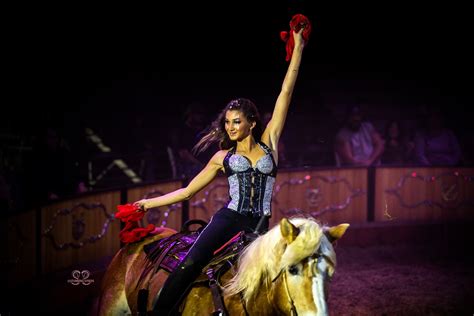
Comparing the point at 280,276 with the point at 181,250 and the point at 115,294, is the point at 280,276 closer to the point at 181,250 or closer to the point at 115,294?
the point at 181,250

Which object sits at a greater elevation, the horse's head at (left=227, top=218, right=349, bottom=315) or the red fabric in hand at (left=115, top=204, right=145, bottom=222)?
the red fabric in hand at (left=115, top=204, right=145, bottom=222)

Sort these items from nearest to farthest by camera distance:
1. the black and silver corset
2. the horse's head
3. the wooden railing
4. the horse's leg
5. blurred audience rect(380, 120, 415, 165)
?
the horse's head, the black and silver corset, the horse's leg, the wooden railing, blurred audience rect(380, 120, 415, 165)

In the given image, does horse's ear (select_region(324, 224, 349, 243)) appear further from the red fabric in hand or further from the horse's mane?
the red fabric in hand

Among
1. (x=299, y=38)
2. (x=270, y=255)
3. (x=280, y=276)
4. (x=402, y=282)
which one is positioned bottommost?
(x=402, y=282)

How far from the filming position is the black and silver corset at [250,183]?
359cm

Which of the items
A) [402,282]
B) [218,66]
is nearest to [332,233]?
[402,282]

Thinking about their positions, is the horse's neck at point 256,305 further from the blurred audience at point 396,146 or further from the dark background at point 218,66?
the blurred audience at point 396,146

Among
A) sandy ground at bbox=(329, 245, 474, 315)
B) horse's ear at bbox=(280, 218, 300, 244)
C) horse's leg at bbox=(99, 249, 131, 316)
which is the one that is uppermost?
horse's ear at bbox=(280, 218, 300, 244)

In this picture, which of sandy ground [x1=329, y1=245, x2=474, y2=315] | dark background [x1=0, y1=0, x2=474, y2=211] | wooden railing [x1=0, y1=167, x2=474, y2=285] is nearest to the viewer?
wooden railing [x1=0, y1=167, x2=474, y2=285]

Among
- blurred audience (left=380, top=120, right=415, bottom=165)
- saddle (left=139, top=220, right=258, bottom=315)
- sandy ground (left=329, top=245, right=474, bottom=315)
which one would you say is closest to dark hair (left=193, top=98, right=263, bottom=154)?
saddle (left=139, top=220, right=258, bottom=315)

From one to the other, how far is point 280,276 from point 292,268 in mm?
141

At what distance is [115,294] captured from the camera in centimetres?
420

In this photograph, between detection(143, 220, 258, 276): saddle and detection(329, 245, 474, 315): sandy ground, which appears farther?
detection(329, 245, 474, 315): sandy ground

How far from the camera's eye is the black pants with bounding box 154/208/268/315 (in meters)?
3.47
